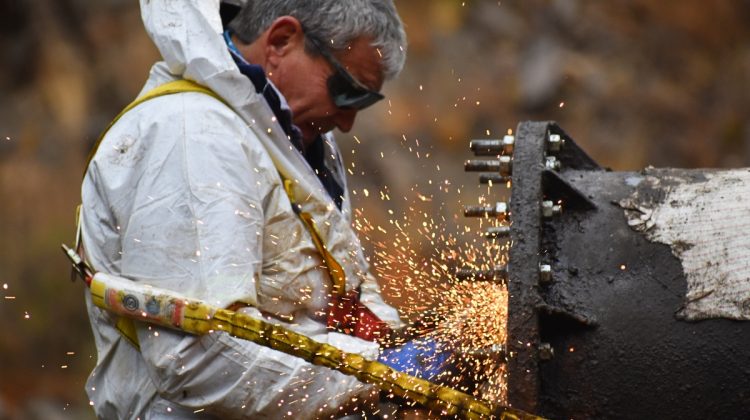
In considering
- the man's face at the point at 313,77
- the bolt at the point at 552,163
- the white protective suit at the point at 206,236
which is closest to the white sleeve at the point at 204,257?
the white protective suit at the point at 206,236

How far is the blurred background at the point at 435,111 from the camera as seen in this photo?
819 cm

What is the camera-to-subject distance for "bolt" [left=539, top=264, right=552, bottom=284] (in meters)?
2.21

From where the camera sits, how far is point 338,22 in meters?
2.89

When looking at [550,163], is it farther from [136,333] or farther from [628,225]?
[136,333]

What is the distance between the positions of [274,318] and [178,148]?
47 cm


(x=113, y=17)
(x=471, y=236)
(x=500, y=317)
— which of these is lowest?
(x=500, y=317)

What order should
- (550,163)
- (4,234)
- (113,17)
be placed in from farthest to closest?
(113,17) < (4,234) < (550,163)

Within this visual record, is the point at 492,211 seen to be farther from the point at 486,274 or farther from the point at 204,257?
the point at 204,257

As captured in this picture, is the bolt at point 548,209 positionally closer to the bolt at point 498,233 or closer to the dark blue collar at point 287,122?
the bolt at point 498,233

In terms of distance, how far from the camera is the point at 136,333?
8.25 feet

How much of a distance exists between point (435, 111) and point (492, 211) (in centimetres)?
612

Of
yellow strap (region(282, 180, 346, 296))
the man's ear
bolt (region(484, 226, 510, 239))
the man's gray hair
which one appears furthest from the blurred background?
bolt (region(484, 226, 510, 239))

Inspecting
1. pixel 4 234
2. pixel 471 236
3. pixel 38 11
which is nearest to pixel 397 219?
pixel 471 236

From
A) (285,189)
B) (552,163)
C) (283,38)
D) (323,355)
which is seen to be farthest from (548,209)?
(283,38)
